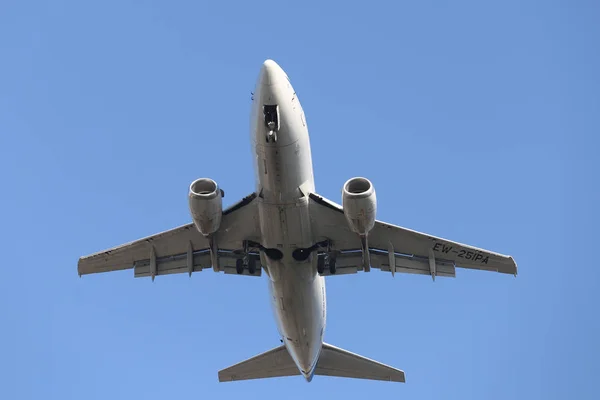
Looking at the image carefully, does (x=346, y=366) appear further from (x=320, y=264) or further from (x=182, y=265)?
(x=182, y=265)

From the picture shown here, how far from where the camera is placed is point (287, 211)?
27.9 meters

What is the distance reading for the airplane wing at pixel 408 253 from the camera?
100 feet

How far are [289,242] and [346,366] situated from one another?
8570 millimetres

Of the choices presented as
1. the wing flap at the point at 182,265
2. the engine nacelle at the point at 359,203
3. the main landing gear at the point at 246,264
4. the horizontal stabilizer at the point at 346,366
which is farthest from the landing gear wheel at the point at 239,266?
the horizontal stabilizer at the point at 346,366

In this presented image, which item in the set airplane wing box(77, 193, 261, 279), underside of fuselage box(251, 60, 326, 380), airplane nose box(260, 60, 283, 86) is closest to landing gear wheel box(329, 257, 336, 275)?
underside of fuselage box(251, 60, 326, 380)

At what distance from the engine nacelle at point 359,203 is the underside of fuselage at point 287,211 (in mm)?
1545

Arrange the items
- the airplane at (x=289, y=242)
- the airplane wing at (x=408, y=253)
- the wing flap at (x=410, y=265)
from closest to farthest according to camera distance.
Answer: the airplane at (x=289, y=242) < the airplane wing at (x=408, y=253) < the wing flap at (x=410, y=265)

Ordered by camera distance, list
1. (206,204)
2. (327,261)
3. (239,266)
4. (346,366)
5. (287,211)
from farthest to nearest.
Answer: (346,366) → (239,266) → (327,261) → (287,211) → (206,204)

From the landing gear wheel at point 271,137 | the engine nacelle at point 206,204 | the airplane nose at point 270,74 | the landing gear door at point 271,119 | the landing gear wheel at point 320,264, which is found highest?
the airplane nose at point 270,74

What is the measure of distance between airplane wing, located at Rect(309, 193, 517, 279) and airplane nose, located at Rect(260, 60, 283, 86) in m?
6.32

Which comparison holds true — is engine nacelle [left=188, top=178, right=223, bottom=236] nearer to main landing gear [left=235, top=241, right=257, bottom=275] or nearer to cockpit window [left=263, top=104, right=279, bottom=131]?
main landing gear [left=235, top=241, right=257, bottom=275]

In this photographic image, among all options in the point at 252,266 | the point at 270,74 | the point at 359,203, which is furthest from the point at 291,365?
the point at 270,74

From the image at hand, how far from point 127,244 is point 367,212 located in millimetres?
9886

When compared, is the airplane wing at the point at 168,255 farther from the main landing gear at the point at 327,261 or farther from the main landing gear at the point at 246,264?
the main landing gear at the point at 327,261
